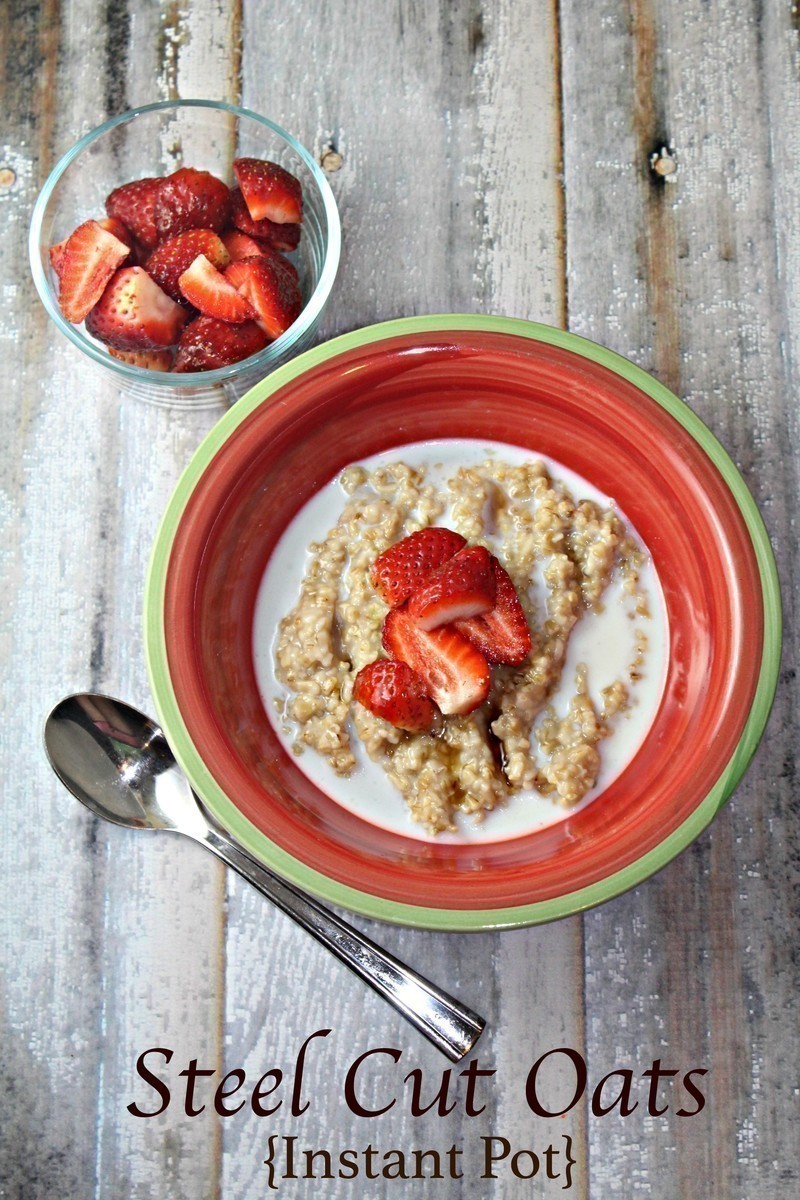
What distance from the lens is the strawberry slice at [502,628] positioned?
1.16 metres

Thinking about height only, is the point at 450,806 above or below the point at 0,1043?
above

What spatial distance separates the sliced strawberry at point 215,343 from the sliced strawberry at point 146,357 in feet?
0.09

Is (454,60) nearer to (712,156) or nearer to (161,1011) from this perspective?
(712,156)

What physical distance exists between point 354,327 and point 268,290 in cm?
14

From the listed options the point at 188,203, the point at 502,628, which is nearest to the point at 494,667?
the point at 502,628

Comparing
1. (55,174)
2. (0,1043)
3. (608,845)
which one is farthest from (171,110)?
(0,1043)

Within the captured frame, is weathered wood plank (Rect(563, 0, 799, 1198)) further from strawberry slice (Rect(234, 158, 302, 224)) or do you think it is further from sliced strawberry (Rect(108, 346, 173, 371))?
sliced strawberry (Rect(108, 346, 173, 371))

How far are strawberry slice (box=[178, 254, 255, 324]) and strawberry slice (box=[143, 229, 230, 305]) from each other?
0.01 metres

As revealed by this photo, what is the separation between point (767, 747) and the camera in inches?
52.9

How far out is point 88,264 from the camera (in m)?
1.34

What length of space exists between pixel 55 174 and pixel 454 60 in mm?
535

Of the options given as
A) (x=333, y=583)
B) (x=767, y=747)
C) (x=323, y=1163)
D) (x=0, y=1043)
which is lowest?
(x=323, y=1163)

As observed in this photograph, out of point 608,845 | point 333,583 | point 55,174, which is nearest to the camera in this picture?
point 608,845

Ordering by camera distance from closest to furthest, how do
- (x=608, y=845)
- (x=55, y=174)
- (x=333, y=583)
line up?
(x=608, y=845) < (x=333, y=583) < (x=55, y=174)
